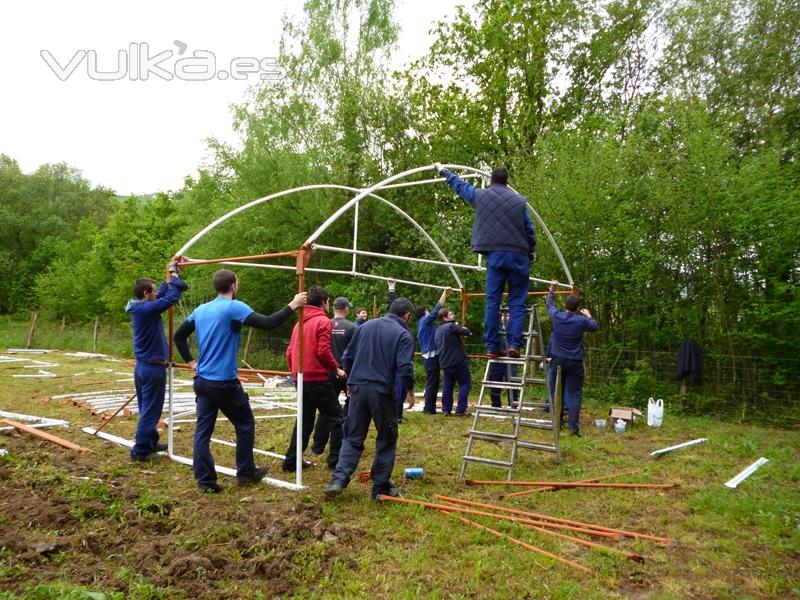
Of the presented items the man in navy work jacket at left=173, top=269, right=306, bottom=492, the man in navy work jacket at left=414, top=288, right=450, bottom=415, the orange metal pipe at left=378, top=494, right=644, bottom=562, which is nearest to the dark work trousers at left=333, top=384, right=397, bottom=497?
the orange metal pipe at left=378, top=494, right=644, bottom=562

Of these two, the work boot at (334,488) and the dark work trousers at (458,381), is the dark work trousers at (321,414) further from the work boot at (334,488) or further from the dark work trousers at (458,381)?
the dark work trousers at (458,381)

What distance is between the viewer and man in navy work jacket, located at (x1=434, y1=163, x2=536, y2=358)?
590 cm

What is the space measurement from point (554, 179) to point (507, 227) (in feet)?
22.1

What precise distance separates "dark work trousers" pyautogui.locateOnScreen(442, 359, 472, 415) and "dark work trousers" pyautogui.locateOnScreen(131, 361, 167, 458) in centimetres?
484

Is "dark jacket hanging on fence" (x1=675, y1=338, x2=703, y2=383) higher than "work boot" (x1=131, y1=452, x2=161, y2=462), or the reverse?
"dark jacket hanging on fence" (x1=675, y1=338, x2=703, y2=383)

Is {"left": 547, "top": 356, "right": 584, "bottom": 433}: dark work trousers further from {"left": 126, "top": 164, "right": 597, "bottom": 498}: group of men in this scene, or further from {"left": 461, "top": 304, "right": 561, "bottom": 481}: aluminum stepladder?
{"left": 126, "top": 164, "right": 597, "bottom": 498}: group of men

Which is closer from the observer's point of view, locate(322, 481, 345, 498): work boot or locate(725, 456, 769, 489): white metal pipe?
locate(322, 481, 345, 498): work boot

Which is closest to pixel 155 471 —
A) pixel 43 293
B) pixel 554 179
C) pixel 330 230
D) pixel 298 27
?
pixel 554 179

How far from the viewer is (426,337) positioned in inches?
400

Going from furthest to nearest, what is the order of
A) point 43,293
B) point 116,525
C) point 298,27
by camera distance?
1. point 43,293
2. point 298,27
3. point 116,525

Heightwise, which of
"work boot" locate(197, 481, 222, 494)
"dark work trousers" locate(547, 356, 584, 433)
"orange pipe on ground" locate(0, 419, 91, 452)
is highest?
"dark work trousers" locate(547, 356, 584, 433)

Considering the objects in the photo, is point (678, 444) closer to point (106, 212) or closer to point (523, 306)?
point (523, 306)

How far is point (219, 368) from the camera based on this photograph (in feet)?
16.7

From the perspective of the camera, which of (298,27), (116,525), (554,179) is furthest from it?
(298,27)
